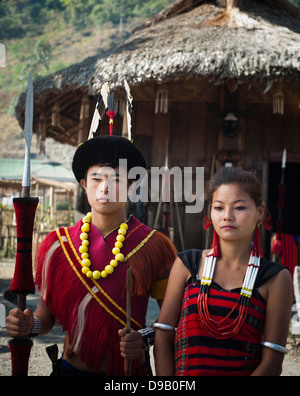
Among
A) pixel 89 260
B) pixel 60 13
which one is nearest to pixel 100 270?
pixel 89 260

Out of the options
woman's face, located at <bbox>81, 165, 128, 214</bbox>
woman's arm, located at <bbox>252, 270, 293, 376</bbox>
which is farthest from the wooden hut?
woman's arm, located at <bbox>252, 270, 293, 376</bbox>

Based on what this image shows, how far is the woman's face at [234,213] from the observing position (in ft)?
5.02

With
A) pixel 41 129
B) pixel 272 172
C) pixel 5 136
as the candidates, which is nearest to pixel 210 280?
pixel 41 129

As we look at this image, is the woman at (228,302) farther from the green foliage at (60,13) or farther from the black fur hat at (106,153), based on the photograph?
the green foliage at (60,13)

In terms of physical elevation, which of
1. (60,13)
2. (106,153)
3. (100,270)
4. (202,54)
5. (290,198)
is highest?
(60,13)

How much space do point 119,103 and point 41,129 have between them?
171cm

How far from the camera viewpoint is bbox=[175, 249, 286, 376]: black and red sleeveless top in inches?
56.8

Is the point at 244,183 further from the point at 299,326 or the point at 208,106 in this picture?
the point at 208,106

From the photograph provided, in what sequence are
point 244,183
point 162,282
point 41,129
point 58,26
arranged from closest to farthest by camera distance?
point 244,183 < point 162,282 < point 41,129 < point 58,26

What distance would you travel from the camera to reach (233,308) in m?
1.48

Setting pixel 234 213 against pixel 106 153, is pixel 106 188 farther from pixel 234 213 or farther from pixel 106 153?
pixel 234 213

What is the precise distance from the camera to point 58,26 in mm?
57969

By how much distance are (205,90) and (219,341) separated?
5061mm

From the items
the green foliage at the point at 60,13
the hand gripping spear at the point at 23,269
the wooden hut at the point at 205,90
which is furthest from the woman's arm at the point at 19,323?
the green foliage at the point at 60,13
